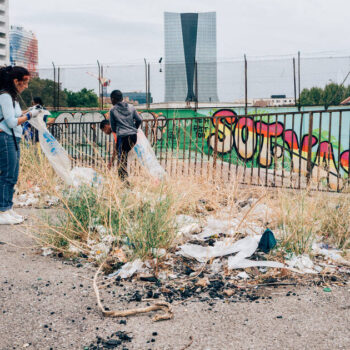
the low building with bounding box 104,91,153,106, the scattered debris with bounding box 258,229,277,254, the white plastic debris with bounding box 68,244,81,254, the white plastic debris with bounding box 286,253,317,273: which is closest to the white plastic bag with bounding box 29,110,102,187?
the white plastic debris with bounding box 68,244,81,254

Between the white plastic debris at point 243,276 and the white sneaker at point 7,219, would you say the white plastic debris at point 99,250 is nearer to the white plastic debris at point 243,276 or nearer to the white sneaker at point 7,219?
the white plastic debris at point 243,276

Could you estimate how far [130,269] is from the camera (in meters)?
3.35

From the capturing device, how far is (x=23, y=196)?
22.2ft

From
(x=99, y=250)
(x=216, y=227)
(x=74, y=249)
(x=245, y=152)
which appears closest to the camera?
(x=99, y=250)

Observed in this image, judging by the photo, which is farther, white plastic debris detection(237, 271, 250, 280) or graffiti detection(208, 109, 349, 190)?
graffiti detection(208, 109, 349, 190)

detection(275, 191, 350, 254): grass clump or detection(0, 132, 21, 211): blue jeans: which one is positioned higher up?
detection(0, 132, 21, 211): blue jeans

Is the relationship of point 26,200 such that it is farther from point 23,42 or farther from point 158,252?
point 23,42

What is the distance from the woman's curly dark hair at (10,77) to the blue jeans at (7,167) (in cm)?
51

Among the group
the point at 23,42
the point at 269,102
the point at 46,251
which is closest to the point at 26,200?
the point at 46,251

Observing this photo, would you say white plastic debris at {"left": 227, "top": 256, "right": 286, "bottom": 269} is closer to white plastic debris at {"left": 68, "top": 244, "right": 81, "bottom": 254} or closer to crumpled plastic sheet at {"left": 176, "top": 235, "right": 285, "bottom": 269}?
crumpled plastic sheet at {"left": 176, "top": 235, "right": 285, "bottom": 269}

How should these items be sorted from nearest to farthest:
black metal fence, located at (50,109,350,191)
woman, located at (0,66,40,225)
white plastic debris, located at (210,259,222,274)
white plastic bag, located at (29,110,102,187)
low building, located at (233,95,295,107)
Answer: white plastic debris, located at (210,259,222,274), woman, located at (0,66,40,225), black metal fence, located at (50,109,350,191), white plastic bag, located at (29,110,102,187), low building, located at (233,95,295,107)

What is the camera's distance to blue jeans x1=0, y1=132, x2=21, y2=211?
479 cm

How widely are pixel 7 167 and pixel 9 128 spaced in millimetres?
462

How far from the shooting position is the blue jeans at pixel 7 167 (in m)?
4.79
